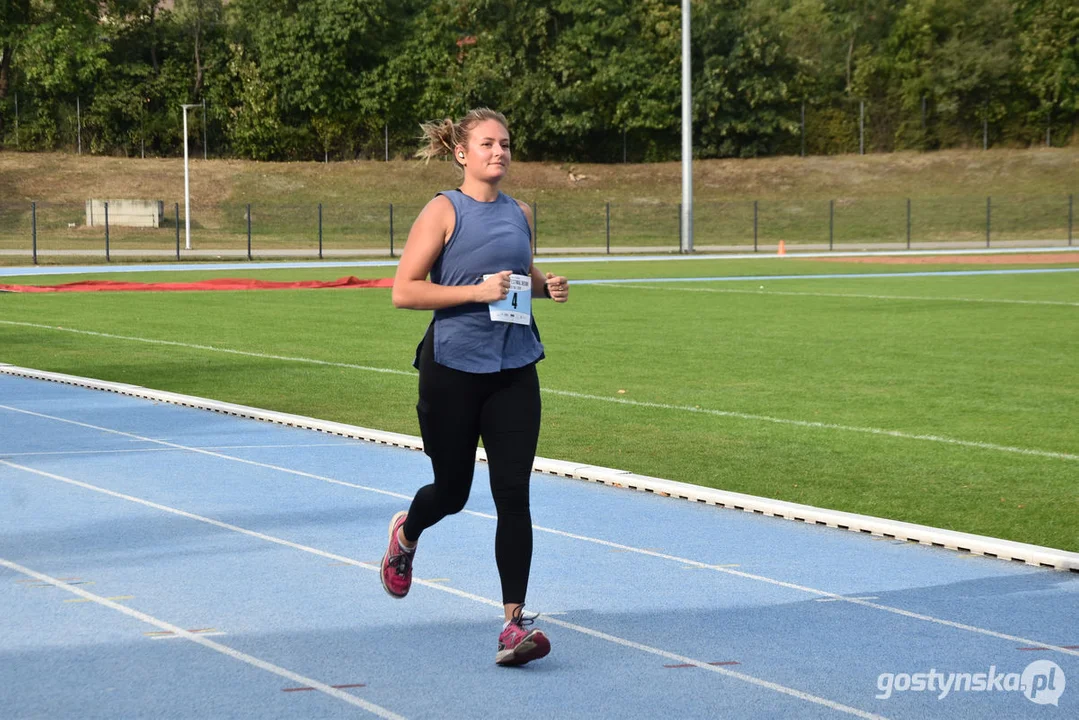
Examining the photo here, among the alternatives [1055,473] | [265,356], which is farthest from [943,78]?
[1055,473]

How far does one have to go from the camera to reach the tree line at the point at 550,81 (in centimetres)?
9206

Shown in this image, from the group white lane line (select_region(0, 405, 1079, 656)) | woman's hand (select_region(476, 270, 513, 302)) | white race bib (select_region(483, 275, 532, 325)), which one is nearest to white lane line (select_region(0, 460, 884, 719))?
white lane line (select_region(0, 405, 1079, 656))

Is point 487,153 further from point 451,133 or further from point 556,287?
point 556,287

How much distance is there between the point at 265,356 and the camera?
1805 centimetres

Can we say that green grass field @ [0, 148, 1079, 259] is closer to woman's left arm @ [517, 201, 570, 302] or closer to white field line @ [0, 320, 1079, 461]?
white field line @ [0, 320, 1079, 461]

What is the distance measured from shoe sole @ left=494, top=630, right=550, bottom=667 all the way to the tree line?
86.9 metres

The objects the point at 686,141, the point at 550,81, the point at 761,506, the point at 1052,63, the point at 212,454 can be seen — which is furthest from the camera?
the point at 550,81

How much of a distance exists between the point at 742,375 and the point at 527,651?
421 inches

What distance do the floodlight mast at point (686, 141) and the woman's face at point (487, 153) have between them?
4312cm

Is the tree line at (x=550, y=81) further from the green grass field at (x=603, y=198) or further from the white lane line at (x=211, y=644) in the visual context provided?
the white lane line at (x=211, y=644)

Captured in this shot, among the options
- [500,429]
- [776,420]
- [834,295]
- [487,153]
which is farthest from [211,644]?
[834,295]

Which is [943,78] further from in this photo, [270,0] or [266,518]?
[266,518]

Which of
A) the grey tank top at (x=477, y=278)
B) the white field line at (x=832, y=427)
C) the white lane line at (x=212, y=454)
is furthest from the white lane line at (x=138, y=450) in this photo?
the grey tank top at (x=477, y=278)

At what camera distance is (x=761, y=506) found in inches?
335
